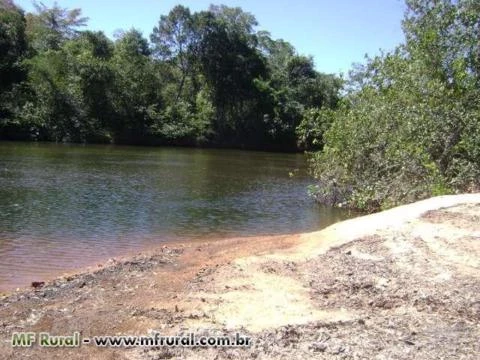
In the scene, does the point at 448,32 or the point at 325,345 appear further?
the point at 448,32

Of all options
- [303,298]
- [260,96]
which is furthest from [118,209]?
[260,96]

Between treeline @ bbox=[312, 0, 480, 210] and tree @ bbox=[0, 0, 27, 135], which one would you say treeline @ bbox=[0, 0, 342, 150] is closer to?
tree @ bbox=[0, 0, 27, 135]

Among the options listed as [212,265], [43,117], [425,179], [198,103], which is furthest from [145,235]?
[198,103]

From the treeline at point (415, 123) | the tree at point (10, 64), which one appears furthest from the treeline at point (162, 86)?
the treeline at point (415, 123)

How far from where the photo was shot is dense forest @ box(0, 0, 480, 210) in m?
18.5

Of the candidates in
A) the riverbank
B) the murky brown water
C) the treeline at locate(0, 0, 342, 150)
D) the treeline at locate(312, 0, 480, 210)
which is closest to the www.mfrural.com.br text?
the riverbank

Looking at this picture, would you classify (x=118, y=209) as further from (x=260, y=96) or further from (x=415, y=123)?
(x=260, y=96)

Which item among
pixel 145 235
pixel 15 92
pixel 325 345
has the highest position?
pixel 15 92

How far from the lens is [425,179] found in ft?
57.6

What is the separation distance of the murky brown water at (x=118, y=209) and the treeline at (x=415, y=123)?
176 centimetres

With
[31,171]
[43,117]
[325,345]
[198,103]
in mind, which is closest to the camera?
[325,345]

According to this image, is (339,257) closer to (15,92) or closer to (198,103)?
(15,92)

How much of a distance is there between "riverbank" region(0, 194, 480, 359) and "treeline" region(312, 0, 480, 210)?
20.6 feet

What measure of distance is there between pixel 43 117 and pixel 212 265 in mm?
48697
